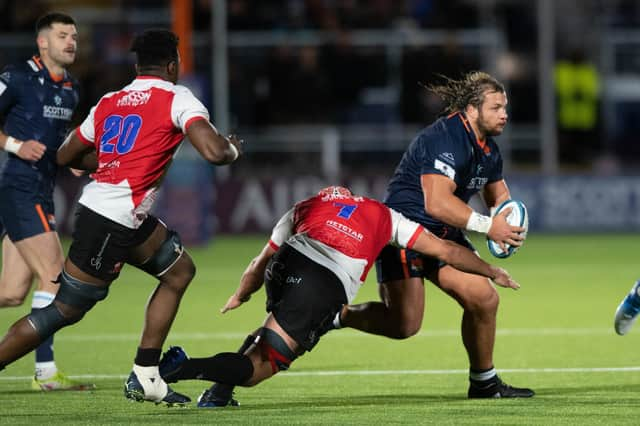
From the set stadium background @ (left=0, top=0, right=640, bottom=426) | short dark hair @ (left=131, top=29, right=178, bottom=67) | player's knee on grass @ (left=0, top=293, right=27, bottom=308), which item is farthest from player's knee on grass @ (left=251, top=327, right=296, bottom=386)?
stadium background @ (left=0, top=0, right=640, bottom=426)

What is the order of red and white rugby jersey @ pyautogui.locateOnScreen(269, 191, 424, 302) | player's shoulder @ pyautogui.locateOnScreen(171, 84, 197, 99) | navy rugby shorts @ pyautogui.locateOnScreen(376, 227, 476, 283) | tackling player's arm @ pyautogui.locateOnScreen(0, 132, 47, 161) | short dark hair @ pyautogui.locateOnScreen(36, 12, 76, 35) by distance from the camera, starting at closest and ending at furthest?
player's shoulder @ pyautogui.locateOnScreen(171, 84, 197, 99)
red and white rugby jersey @ pyautogui.locateOnScreen(269, 191, 424, 302)
navy rugby shorts @ pyautogui.locateOnScreen(376, 227, 476, 283)
tackling player's arm @ pyautogui.locateOnScreen(0, 132, 47, 161)
short dark hair @ pyautogui.locateOnScreen(36, 12, 76, 35)

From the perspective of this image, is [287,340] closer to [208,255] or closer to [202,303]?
[202,303]

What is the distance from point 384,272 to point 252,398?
3.72 ft

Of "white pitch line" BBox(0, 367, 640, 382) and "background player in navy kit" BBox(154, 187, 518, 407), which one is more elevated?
"background player in navy kit" BBox(154, 187, 518, 407)

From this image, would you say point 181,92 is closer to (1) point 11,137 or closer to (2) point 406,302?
(1) point 11,137

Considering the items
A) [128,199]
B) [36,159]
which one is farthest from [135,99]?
[36,159]

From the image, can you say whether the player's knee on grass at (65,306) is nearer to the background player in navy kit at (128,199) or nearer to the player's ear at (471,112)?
the background player in navy kit at (128,199)

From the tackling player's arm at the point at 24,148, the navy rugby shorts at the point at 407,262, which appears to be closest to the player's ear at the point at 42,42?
the tackling player's arm at the point at 24,148

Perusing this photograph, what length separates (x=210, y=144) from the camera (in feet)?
22.3

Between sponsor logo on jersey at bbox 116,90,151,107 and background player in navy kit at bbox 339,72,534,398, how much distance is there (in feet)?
5.77

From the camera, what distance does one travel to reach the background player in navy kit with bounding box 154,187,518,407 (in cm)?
691

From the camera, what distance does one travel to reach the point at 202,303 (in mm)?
13148

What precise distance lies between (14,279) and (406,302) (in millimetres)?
2632

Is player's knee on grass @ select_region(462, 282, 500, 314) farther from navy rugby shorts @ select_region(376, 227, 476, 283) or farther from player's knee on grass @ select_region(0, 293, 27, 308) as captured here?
player's knee on grass @ select_region(0, 293, 27, 308)
